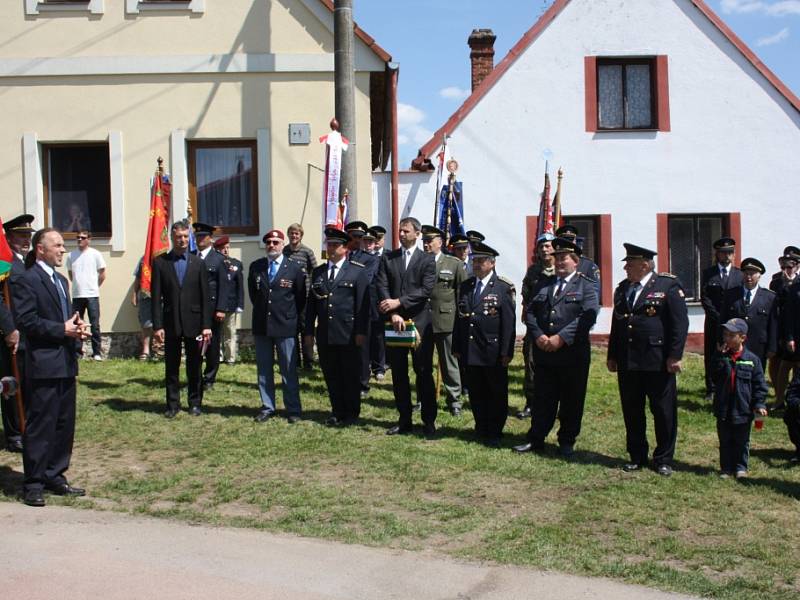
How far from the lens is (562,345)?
839 cm

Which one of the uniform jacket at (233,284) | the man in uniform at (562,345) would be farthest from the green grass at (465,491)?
the uniform jacket at (233,284)

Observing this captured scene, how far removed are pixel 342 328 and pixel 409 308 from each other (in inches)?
31.6

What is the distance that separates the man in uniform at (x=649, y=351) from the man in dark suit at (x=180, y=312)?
4.64m

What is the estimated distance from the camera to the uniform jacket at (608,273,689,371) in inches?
313

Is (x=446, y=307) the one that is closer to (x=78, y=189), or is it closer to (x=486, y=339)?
(x=486, y=339)

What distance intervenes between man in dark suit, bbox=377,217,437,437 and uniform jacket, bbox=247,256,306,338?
3.64 ft

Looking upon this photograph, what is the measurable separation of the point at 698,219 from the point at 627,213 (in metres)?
1.53

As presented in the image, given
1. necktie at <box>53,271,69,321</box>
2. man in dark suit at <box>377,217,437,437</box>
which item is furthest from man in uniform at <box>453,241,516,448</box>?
necktie at <box>53,271,69,321</box>

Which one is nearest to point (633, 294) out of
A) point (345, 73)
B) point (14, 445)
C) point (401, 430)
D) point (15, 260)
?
point (401, 430)

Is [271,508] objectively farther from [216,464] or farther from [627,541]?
[627,541]

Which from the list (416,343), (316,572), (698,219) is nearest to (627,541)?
(316,572)

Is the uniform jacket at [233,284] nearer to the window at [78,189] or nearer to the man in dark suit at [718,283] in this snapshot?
the window at [78,189]

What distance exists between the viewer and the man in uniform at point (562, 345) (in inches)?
332

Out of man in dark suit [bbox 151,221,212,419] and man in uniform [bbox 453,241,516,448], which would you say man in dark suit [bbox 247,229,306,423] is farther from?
man in uniform [bbox 453,241,516,448]
